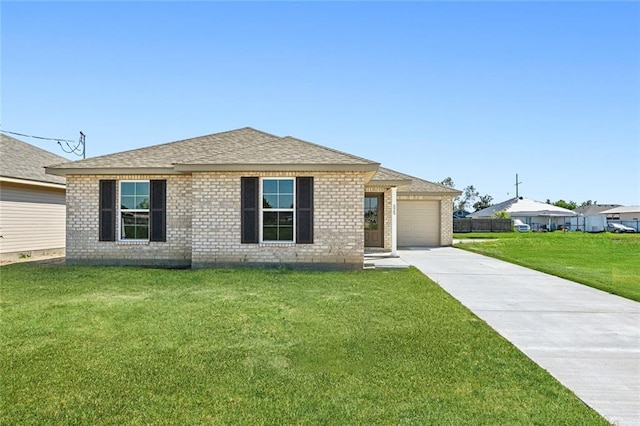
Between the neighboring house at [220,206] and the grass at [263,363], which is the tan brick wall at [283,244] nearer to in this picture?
the neighboring house at [220,206]

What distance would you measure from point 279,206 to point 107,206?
5165 millimetres

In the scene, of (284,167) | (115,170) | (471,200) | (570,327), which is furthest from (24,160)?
(471,200)

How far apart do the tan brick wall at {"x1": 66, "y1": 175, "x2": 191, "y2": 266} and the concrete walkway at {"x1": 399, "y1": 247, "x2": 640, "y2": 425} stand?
714 centimetres

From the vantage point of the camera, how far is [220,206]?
10.6 metres

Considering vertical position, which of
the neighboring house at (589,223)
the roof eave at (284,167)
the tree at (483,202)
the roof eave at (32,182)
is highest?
the tree at (483,202)

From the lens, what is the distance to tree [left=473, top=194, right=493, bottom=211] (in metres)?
80.1

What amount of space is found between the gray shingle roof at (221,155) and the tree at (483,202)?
74959 mm

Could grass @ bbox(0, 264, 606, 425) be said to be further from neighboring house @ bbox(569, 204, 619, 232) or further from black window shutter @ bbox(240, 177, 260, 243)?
neighboring house @ bbox(569, 204, 619, 232)

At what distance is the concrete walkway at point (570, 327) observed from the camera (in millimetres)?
3529

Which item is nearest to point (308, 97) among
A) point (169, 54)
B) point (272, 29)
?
point (272, 29)

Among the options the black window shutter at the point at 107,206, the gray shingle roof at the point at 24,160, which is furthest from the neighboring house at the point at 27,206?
the black window shutter at the point at 107,206

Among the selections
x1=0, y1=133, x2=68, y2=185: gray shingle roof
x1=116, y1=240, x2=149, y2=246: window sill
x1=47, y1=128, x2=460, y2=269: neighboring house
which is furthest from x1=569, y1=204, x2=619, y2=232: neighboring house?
x1=0, y1=133, x2=68, y2=185: gray shingle roof

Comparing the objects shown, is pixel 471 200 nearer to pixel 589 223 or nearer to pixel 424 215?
pixel 589 223

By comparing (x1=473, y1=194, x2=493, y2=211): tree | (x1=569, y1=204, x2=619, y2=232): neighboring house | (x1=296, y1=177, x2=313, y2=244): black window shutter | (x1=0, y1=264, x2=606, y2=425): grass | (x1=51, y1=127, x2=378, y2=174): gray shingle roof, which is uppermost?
(x1=473, y1=194, x2=493, y2=211): tree
